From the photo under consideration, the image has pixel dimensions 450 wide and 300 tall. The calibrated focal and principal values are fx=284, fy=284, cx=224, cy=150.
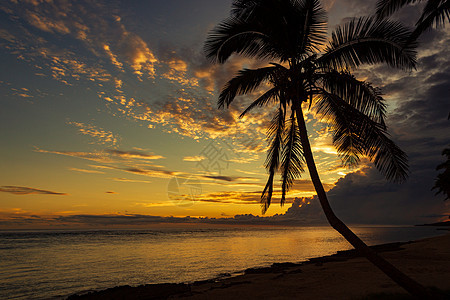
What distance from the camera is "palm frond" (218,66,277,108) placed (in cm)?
886

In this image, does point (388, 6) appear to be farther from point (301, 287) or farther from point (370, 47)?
point (301, 287)

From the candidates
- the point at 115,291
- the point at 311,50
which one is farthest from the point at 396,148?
the point at 115,291

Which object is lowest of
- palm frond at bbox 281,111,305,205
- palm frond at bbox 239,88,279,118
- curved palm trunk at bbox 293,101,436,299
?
curved palm trunk at bbox 293,101,436,299

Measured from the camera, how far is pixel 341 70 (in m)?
8.64

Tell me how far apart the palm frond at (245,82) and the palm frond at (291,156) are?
208 centimetres

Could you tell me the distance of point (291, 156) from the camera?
10.6 meters

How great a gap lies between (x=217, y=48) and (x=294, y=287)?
988 cm

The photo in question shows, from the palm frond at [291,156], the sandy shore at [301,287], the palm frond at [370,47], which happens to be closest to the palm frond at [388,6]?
the palm frond at [370,47]

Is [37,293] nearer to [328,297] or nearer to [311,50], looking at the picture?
[328,297]

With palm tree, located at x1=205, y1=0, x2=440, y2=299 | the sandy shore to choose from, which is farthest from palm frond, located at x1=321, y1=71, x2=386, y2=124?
the sandy shore

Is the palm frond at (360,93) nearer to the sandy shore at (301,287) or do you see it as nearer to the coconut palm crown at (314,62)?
the coconut palm crown at (314,62)

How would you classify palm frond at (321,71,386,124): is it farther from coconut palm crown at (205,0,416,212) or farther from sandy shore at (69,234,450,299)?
sandy shore at (69,234,450,299)

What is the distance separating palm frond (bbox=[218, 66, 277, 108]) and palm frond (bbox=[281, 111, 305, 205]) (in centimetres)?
208

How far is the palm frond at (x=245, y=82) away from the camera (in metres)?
8.86
